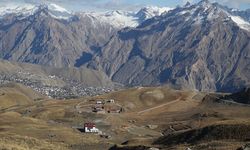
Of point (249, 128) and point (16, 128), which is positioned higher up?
point (249, 128)

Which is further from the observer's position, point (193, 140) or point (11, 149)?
point (193, 140)

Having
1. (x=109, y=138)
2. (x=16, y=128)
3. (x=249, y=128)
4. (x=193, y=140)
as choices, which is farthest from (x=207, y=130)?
(x=16, y=128)

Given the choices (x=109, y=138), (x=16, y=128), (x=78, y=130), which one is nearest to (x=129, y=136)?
(x=109, y=138)

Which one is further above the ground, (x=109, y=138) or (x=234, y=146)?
(x=234, y=146)

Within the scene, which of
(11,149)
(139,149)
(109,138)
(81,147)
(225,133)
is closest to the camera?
(11,149)

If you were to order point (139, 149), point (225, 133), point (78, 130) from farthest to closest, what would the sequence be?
point (78, 130) → point (225, 133) → point (139, 149)

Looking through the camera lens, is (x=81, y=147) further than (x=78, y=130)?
No

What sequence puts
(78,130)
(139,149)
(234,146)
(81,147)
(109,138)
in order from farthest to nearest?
1. (78,130)
2. (109,138)
3. (81,147)
4. (139,149)
5. (234,146)

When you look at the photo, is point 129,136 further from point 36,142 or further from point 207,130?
point 36,142

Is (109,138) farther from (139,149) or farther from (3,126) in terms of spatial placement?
(139,149)
